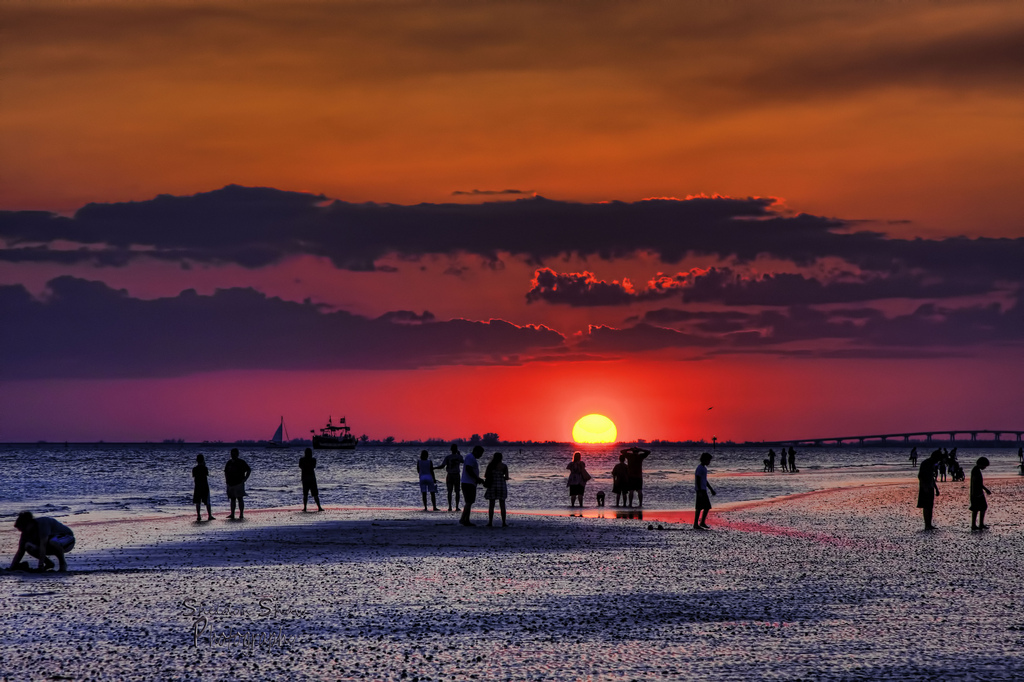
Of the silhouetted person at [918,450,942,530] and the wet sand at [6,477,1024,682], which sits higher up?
the silhouetted person at [918,450,942,530]

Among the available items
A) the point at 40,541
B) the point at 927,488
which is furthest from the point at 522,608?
the point at 927,488

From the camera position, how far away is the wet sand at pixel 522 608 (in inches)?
423

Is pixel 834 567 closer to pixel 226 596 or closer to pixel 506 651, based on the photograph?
pixel 506 651

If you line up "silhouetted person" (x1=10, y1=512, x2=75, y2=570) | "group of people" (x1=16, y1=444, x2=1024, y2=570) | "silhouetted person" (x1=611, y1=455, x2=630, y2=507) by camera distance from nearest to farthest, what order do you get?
"silhouetted person" (x1=10, y1=512, x2=75, y2=570)
"group of people" (x1=16, y1=444, x2=1024, y2=570)
"silhouetted person" (x1=611, y1=455, x2=630, y2=507)

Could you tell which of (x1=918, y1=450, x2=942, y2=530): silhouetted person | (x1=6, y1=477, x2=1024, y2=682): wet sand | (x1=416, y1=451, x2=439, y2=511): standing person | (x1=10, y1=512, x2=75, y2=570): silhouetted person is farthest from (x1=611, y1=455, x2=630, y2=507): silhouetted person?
(x1=10, y1=512, x2=75, y2=570): silhouetted person

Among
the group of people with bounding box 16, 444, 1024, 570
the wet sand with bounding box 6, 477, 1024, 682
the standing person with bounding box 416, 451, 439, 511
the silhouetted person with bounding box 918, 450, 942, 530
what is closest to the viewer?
the wet sand with bounding box 6, 477, 1024, 682

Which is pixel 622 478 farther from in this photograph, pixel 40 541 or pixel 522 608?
pixel 522 608

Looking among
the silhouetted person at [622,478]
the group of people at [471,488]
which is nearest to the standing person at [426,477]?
the group of people at [471,488]

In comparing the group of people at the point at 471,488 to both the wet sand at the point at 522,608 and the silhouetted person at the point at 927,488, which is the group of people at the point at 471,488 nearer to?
the silhouetted person at the point at 927,488

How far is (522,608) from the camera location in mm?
14461

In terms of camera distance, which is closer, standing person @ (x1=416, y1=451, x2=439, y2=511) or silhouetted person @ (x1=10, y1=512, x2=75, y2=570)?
silhouetted person @ (x1=10, y1=512, x2=75, y2=570)

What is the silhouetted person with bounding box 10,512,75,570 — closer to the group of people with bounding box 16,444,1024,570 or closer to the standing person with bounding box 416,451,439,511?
the group of people with bounding box 16,444,1024,570

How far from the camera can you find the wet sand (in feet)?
35.3

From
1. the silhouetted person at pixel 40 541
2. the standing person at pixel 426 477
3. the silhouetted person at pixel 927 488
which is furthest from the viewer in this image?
the standing person at pixel 426 477
